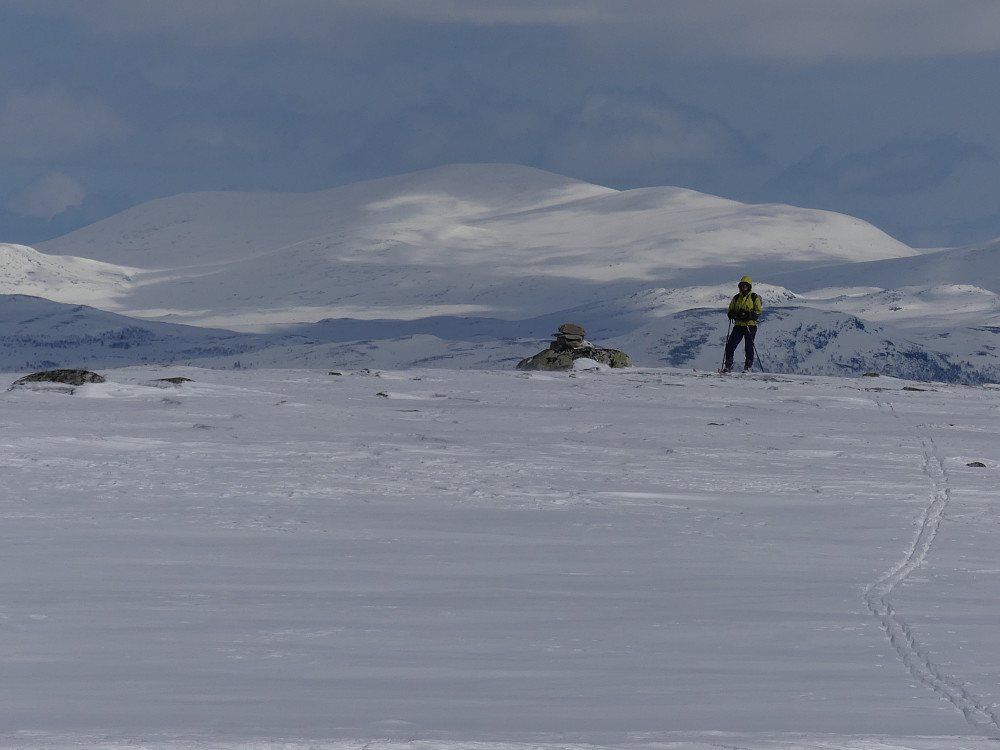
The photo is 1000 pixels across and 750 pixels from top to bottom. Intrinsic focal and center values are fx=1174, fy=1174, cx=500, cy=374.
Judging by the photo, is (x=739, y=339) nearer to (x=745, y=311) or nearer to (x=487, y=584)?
(x=745, y=311)

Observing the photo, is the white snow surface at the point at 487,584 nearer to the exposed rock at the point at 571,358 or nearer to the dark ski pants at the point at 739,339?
the dark ski pants at the point at 739,339

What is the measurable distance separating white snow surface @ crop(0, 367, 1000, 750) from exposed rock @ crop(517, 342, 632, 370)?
11.5 metres

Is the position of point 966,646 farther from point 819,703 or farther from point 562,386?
point 562,386

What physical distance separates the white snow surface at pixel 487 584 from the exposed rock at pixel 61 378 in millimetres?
1559

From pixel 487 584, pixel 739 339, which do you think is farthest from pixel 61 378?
pixel 739 339

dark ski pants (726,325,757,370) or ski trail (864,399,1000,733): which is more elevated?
dark ski pants (726,325,757,370)

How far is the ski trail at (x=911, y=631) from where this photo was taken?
4.80 metres

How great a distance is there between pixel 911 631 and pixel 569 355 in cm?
2119

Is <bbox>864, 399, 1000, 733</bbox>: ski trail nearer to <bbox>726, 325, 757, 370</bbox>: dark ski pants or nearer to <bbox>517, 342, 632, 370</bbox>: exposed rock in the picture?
<bbox>726, 325, 757, 370</bbox>: dark ski pants

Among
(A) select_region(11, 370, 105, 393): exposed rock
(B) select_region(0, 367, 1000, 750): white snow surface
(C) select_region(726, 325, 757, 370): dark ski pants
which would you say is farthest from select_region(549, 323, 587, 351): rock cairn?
(A) select_region(11, 370, 105, 393): exposed rock

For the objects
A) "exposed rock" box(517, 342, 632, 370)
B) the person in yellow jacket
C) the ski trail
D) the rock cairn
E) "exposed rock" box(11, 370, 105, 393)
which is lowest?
the ski trail

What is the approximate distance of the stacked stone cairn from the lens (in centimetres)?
2698

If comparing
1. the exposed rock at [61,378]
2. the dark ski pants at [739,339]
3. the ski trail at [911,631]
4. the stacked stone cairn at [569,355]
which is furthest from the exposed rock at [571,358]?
the ski trail at [911,631]

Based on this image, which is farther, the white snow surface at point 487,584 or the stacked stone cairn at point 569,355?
the stacked stone cairn at point 569,355
